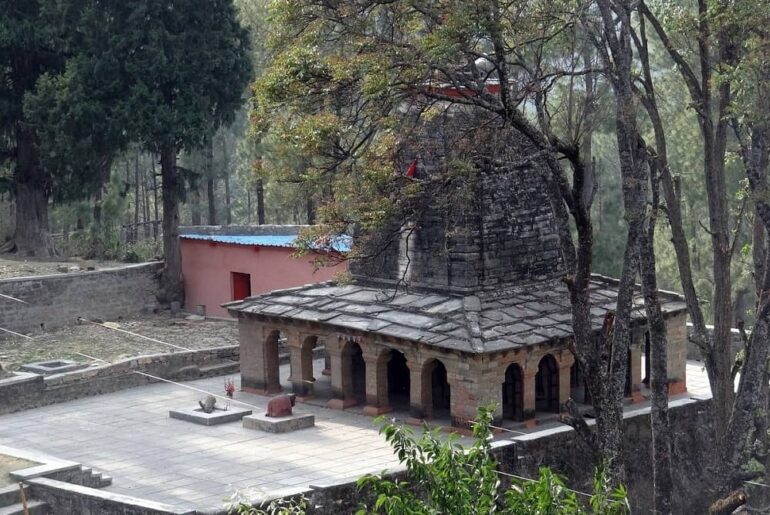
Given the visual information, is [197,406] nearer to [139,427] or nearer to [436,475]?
[139,427]

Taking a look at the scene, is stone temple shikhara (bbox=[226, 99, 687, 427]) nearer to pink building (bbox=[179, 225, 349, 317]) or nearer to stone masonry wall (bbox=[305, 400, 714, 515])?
stone masonry wall (bbox=[305, 400, 714, 515])

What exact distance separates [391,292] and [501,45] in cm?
799

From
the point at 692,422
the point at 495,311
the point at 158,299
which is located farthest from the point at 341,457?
the point at 158,299

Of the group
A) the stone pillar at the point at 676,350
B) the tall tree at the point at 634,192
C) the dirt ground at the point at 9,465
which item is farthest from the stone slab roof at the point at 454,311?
the dirt ground at the point at 9,465

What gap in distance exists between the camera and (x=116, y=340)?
30281mm

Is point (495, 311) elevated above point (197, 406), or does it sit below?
above

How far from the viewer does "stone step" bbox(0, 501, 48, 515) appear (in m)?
16.0

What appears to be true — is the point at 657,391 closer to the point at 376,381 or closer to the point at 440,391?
the point at 440,391

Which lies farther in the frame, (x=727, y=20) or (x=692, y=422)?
(x=692, y=422)

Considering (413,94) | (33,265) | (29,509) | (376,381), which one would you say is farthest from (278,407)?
(33,265)

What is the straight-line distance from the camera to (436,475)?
1033 cm

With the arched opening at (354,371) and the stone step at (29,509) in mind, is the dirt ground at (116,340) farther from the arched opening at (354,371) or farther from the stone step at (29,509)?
the stone step at (29,509)

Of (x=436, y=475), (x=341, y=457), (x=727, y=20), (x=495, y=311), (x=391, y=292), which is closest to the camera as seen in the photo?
(x=436, y=475)

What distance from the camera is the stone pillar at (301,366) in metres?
23.6
